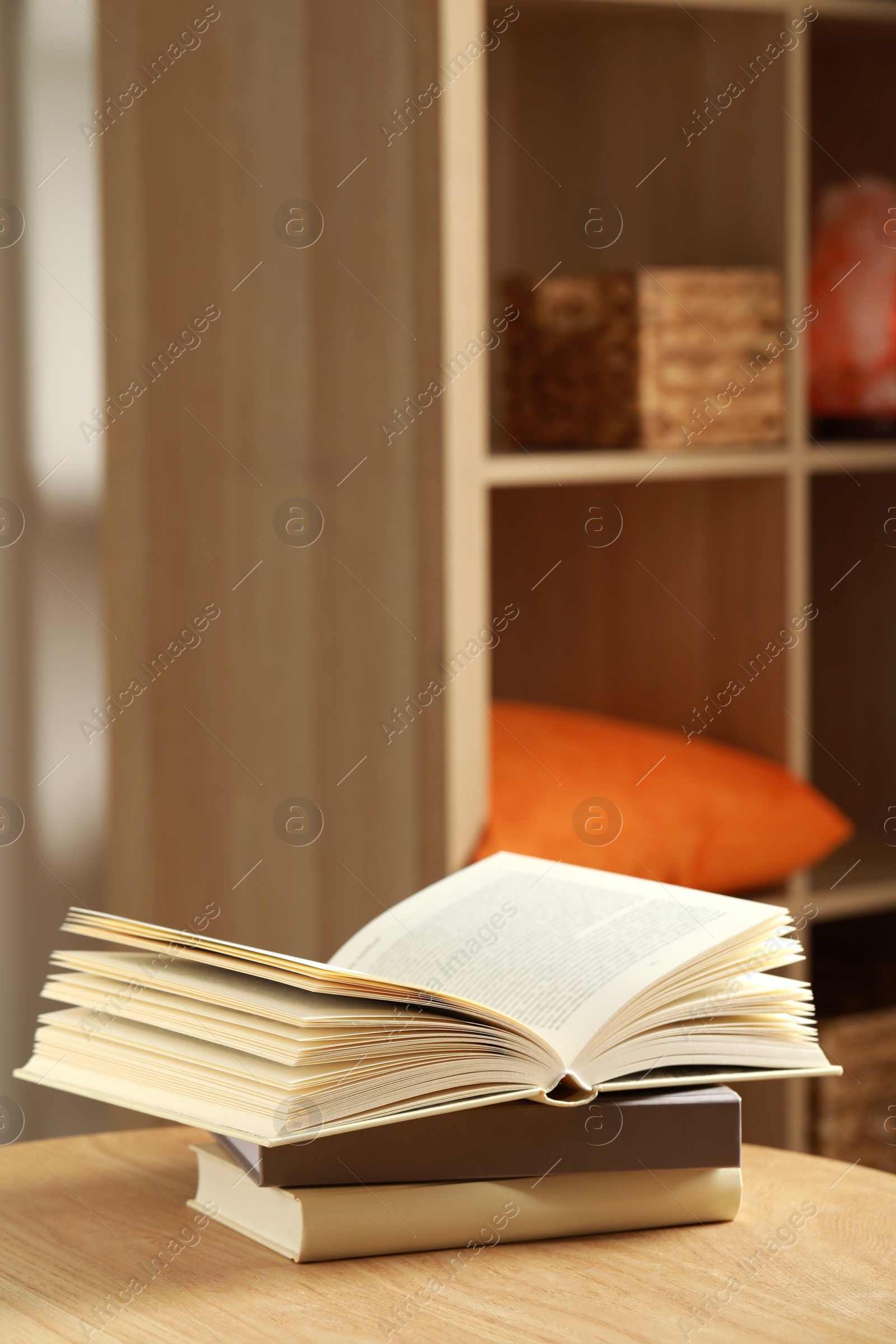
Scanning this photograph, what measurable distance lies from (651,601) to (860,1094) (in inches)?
24.4

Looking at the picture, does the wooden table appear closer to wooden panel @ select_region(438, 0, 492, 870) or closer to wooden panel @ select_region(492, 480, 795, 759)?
wooden panel @ select_region(438, 0, 492, 870)

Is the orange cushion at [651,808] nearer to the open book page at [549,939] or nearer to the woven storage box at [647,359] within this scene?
the woven storage box at [647,359]

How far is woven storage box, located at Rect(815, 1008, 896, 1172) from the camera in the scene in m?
1.74

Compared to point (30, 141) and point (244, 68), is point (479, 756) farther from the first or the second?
point (30, 141)

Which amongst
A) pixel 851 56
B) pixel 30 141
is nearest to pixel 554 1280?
pixel 30 141

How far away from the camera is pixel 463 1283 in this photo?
68 cm

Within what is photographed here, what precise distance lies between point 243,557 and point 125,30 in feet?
1.88

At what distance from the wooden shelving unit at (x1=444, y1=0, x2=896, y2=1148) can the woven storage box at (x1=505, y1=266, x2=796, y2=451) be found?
0.03 m

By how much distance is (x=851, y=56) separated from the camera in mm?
1963

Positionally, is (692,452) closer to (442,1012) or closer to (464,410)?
(464,410)

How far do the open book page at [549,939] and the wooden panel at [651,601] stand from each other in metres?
0.92

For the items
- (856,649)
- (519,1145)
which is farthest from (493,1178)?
(856,649)

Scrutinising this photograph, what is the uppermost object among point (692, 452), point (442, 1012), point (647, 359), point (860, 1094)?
point (647, 359)

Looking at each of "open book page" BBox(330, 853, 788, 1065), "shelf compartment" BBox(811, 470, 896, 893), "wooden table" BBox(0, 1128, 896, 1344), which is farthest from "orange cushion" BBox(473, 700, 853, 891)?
"wooden table" BBox(0, 1128, 896, 1344)
